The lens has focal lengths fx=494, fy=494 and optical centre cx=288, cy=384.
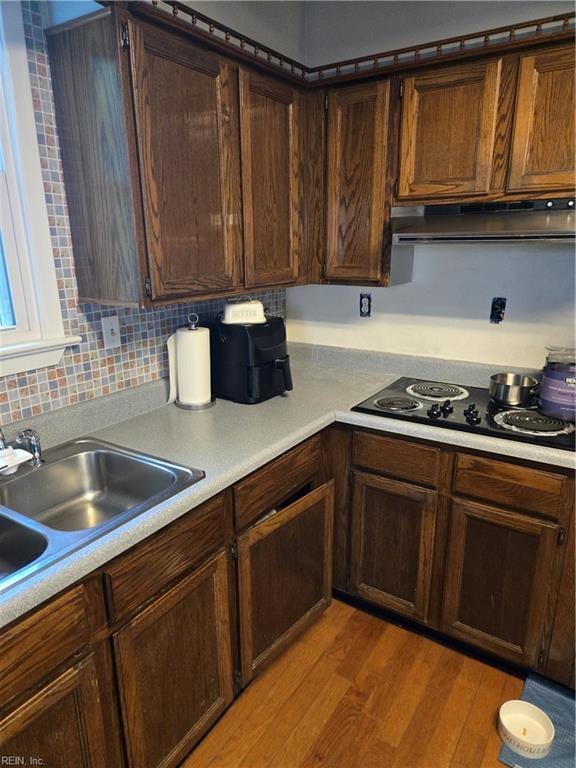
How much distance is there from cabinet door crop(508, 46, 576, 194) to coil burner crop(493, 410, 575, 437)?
76 centimetres

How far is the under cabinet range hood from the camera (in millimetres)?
1569

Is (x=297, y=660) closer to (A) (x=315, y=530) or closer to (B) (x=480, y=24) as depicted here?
(A) (x=315, y=530)

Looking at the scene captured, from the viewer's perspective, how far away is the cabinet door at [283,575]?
1.57 meters

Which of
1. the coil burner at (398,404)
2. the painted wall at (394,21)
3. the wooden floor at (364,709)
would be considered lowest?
the wooden floor at (364,709)

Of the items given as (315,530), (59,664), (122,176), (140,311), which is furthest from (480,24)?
(59,664)

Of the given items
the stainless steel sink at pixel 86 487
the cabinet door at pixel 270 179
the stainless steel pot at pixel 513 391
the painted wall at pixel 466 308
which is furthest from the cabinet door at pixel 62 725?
the painted wall at pixel 466 308

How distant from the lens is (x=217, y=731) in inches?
63.4

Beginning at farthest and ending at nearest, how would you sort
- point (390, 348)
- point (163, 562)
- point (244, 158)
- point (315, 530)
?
point (390, 348), point (315, 530), point (244, 158), point (163, 562)

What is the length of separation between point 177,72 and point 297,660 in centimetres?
205

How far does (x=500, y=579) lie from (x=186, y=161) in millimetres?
1730

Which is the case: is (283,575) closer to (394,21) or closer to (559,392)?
(559,392)

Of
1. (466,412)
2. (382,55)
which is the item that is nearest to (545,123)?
(382,55)

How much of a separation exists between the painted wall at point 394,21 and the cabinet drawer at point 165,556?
197 cm

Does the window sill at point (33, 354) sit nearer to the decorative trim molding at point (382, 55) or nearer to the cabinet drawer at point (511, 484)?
the decorative trim molding at point (382, 55)
